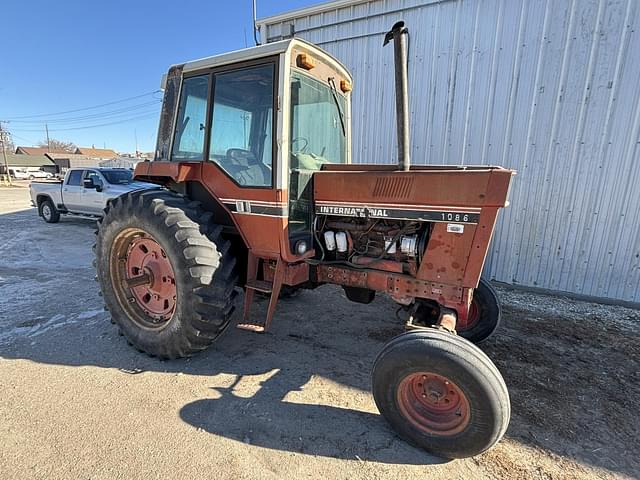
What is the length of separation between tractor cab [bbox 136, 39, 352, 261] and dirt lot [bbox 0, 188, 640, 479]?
105cm

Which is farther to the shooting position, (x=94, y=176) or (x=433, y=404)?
(x=94, y=176)

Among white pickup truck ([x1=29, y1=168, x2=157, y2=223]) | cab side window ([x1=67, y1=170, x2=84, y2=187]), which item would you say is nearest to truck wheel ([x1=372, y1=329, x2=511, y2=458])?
white pickup truck ([x1=29, y1=168, x2=157, y2=223])

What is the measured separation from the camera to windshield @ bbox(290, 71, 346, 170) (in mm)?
2746

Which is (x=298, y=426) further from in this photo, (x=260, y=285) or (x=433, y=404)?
(x=260, y=285)

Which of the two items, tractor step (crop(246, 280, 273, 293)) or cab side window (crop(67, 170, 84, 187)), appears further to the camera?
cab side window (crop(67, 170, 84, 187))

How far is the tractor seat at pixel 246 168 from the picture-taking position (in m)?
2.76

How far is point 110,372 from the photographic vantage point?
281 centimetres

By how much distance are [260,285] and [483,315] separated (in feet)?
6.86

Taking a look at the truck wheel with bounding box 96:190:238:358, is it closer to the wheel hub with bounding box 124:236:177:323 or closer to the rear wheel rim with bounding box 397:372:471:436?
the wheel hub with bounding box 124:236:177:323

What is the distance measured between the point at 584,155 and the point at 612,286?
1782 millimetres

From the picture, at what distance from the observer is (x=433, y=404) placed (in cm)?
217

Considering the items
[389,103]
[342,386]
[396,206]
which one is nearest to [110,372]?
[342,386]

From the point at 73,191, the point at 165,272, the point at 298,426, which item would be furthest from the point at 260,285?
the point at 73,191

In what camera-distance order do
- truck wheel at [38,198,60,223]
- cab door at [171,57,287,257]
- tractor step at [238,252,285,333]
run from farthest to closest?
truck wheel at [38,198,60,223], tractor step at [238,252,285,333], cab door at [171,57,287,257]
